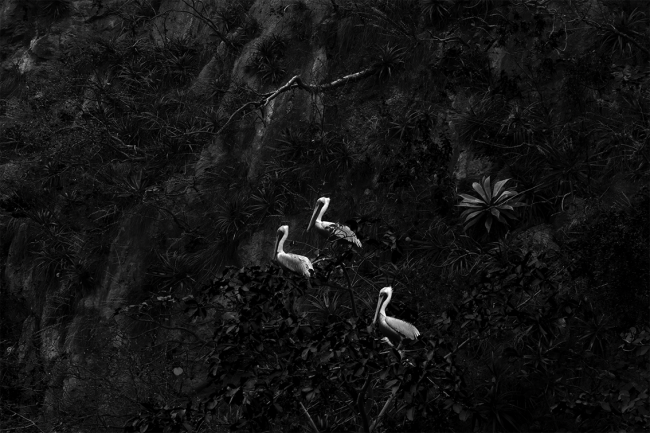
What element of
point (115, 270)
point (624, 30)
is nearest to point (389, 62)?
point (624, 30)

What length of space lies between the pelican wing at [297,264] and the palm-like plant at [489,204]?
2393 millimetres

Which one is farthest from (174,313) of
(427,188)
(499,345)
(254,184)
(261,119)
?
(499,345)

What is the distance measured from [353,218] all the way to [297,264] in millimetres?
959

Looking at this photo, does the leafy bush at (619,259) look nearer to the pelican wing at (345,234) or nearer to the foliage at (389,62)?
the pelican wing at (345,234)

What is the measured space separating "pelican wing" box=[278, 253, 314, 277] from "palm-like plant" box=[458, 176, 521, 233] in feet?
7.85

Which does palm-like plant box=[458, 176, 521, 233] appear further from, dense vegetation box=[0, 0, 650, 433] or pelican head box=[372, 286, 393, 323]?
pelican head box=[372, 286, 393, 323]

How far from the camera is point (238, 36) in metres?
14.0

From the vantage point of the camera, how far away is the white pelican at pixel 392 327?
7.30m

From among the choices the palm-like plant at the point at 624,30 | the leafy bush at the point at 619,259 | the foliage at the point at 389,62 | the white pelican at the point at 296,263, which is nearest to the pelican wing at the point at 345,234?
the white pelican at the point at 296,263

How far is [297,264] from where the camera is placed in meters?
7.97

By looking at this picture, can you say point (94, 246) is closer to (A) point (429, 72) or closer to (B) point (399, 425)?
(A) point (429, 72)

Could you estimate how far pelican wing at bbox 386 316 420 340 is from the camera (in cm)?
729

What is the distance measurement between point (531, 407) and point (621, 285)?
5.20 ft

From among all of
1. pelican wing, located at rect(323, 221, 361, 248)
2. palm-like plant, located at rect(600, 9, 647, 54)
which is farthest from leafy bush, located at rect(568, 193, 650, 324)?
pelican wing, located at rect(323, 221, 361, 248)
